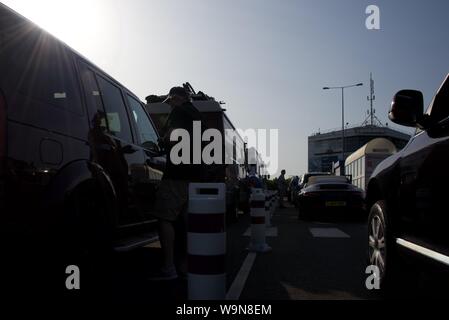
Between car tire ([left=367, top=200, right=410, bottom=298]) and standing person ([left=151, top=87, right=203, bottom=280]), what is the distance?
72.0 inches

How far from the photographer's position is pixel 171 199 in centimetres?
507

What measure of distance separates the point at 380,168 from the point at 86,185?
2.79 m

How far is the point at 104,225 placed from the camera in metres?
3.83

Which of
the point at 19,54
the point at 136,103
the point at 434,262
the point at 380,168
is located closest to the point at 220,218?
the point at 434,262

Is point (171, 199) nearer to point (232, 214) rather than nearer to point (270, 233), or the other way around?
point (270, 233)

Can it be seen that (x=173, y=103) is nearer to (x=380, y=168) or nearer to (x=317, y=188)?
(x=380, y=168)

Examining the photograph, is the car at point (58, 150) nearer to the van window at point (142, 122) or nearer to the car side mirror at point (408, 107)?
Answer: the van window at point (142, 122)

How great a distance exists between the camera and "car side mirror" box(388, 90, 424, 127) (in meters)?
3.70

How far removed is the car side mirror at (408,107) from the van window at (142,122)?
2957mm

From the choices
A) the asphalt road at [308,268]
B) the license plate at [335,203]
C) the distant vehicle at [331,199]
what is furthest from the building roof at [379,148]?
the asphalt road at [308,268]

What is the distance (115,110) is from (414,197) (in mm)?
2918

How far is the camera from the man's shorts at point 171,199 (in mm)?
5035
